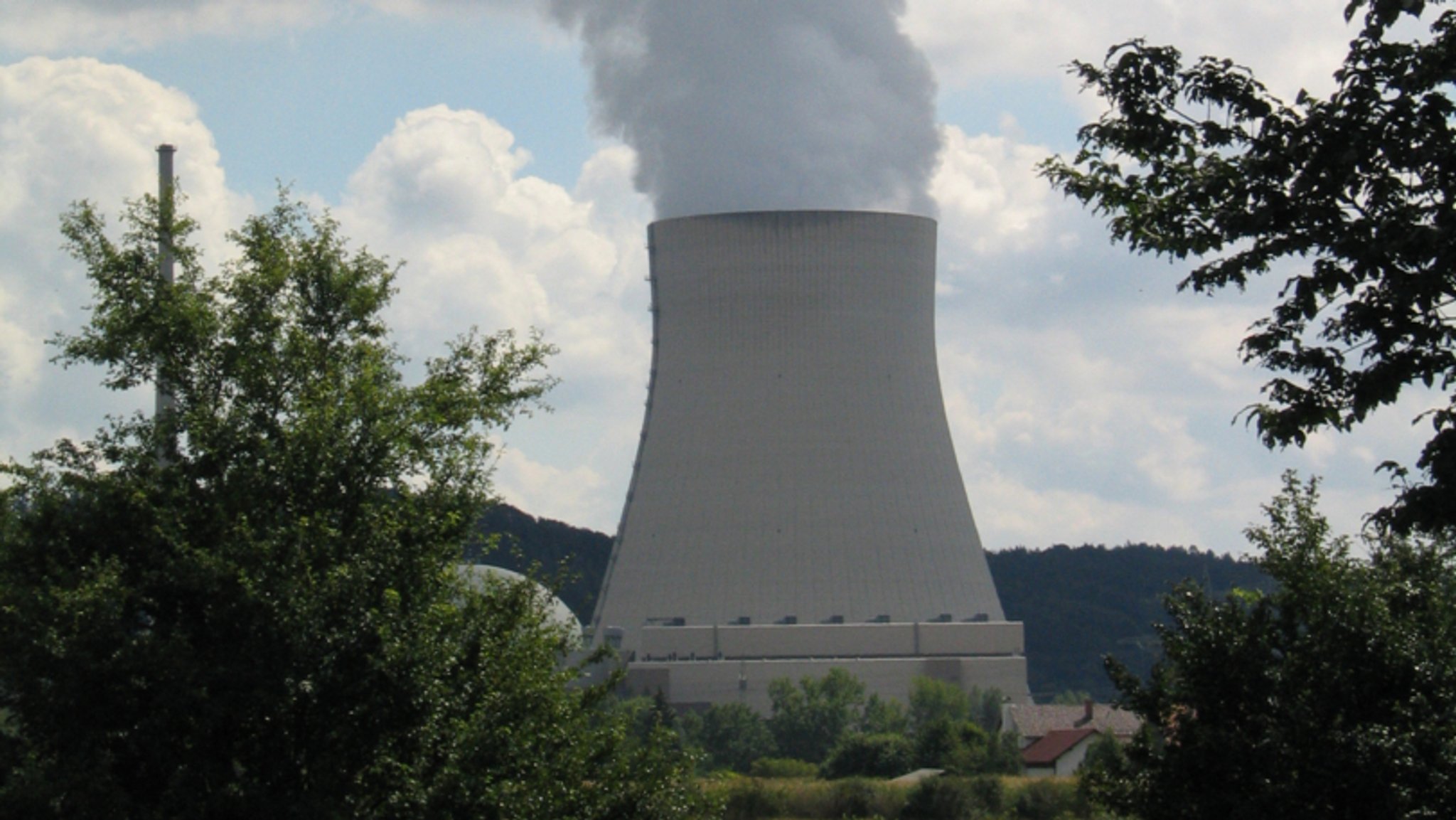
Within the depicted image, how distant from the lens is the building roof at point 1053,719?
31.4 meters

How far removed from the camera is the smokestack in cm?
805

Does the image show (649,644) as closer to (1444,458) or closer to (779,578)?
(779,578)

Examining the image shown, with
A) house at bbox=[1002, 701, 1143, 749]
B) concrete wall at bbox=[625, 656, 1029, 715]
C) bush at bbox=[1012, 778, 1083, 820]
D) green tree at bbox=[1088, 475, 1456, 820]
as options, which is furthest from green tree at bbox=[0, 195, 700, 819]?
concrete wall at bbox=[625, 656, 1029, 715]

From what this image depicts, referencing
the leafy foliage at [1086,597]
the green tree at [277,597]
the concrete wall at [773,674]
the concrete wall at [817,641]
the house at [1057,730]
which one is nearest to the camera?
the green tree at [277,597]

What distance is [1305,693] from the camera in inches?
310

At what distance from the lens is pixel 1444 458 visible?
488cm

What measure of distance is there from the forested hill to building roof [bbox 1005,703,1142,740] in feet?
145

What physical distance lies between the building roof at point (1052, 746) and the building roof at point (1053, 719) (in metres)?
0.78

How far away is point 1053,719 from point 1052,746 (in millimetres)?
4492

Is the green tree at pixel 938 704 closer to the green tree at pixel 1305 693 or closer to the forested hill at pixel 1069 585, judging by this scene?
the green tree at pixel 1305 693

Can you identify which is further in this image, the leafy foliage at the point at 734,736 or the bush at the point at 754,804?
the leafy foliage at the point at 734,736

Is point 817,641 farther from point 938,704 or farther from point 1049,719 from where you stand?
point 1049,719

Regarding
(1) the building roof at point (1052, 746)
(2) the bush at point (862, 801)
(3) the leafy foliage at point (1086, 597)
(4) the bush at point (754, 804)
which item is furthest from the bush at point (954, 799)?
(3) the leafy foliage at point (1086, 597)

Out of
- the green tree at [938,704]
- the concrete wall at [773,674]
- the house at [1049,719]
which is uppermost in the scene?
the concrete wall at [773,674]
